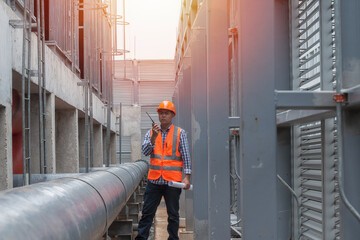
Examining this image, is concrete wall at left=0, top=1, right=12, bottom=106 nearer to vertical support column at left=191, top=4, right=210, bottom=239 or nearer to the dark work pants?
the dark work pants

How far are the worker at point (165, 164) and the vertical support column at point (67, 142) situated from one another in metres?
7.34

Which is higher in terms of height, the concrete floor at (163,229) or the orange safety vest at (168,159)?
the orange safety vest at (168,159)

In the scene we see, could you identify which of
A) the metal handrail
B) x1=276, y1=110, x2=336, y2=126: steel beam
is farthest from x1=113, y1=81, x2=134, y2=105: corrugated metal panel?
the metal handrail

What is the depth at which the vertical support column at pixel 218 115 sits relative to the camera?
4.82 metres

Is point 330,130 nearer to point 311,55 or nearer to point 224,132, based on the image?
point 311,55

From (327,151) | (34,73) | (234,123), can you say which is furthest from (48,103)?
(327,151)

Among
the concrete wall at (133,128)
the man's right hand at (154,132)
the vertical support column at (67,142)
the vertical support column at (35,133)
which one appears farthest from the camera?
the concrete wall at (133,128)

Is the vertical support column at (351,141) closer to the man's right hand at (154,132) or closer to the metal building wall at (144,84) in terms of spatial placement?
the man's right hand at (154,132)

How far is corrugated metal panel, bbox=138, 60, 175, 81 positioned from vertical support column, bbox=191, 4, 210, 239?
30.2m

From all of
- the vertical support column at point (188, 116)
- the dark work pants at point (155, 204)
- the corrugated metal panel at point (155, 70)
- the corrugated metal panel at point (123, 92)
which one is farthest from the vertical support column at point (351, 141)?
the corrugated metal panel at point (155, 70)

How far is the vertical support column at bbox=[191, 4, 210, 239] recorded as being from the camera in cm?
698

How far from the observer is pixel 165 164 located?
6898mm

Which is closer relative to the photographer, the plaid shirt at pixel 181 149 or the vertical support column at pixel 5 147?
the plaid shirt at pixel 181 149

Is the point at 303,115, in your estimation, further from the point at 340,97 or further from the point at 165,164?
the point at 165,164
